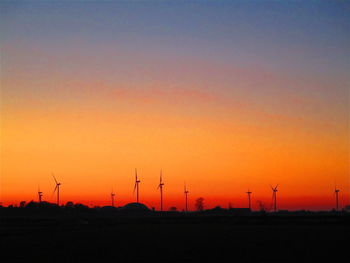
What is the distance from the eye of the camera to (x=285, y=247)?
193ft

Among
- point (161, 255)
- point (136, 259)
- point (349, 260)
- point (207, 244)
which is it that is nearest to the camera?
point (349, 260)

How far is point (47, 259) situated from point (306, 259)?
21.6 metres

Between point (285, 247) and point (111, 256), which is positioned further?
point (285, 247)

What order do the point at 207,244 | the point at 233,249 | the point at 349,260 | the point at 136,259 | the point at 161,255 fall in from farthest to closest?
the point at 207,244 < the point at 233,249 < the point at 161,255 < the point at 136,259 < the point at 349,260

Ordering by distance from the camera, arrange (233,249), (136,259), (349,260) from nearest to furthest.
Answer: (349,260) → (136,259) → (233,249)

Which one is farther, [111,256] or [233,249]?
[233,249]

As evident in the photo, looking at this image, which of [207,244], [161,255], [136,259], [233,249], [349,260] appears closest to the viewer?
[349,260]

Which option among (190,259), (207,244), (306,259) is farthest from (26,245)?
(306,259)

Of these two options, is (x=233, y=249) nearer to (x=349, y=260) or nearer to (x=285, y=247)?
(x=285, y=247)

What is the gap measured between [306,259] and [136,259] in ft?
45.8

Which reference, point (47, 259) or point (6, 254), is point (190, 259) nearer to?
point (47, 259)

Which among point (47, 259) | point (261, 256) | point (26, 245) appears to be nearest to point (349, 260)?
point (261, 256)

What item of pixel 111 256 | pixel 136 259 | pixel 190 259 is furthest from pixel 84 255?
pixel 190 259

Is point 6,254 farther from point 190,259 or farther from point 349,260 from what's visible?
point 349,260
